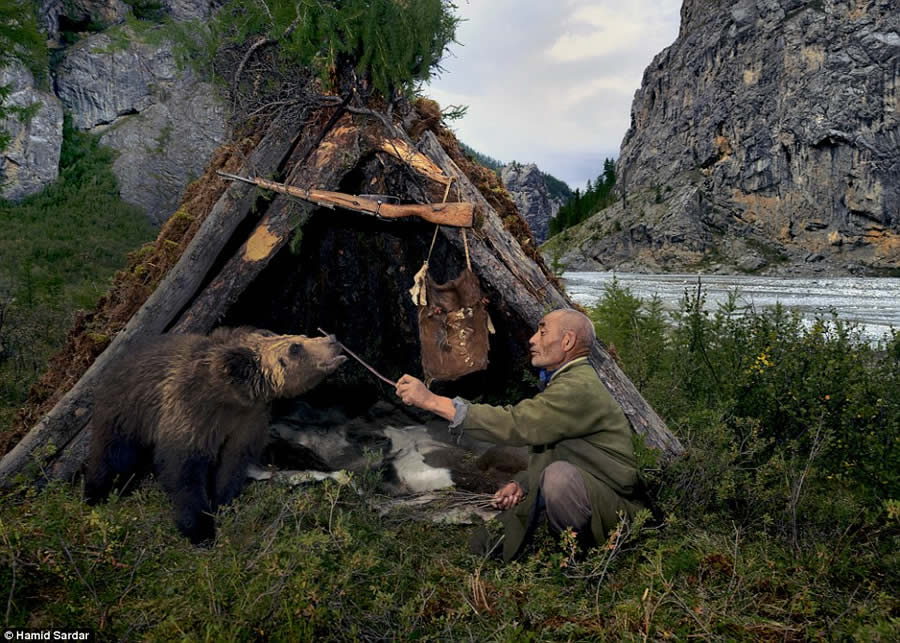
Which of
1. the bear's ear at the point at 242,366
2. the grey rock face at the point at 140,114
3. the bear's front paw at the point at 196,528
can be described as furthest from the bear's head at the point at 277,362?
the grey rock face at the point at 140,114

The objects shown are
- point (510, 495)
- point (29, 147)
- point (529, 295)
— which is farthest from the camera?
point (29, 147)

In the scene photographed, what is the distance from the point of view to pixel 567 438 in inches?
123

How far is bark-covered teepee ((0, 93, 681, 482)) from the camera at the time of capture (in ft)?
14.4

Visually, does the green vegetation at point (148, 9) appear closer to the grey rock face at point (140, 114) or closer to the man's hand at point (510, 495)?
the grey rock face at point (140, 114)

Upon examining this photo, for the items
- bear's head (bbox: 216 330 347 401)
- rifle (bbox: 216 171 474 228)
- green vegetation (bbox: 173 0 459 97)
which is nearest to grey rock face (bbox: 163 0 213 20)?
green vegetation (bbox: 173 0 459 97)

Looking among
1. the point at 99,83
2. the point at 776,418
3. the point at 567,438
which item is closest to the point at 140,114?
the point at 99,83

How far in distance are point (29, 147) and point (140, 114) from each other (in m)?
5.00

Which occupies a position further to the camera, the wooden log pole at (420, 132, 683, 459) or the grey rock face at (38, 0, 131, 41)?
the grey rock face at (38, 0, 131, 41)

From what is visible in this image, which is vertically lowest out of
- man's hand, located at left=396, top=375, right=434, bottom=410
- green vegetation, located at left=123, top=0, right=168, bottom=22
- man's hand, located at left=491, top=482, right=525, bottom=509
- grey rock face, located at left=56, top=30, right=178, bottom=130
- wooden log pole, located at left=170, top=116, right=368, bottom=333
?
man's hand, located at left=491, top=482, right=525, bottom=509

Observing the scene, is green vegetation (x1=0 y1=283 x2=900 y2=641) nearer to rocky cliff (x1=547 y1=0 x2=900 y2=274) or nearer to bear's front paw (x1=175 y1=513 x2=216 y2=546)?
bear's front paw (x1=175 y1=513 x2=216 y2=546)

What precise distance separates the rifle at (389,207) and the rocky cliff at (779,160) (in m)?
81.5

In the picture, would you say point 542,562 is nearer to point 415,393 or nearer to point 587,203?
point 415,393

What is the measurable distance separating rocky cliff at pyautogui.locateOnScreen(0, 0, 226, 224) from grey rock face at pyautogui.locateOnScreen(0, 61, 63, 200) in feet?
0.12

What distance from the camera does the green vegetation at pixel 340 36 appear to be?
450cm
